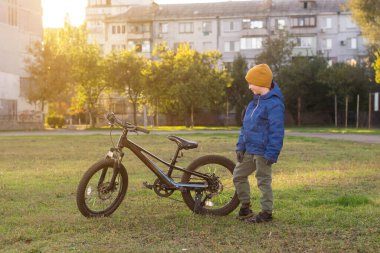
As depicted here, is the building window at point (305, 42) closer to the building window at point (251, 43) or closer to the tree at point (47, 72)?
the building window at point (251, 43)

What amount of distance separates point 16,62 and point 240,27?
116ft

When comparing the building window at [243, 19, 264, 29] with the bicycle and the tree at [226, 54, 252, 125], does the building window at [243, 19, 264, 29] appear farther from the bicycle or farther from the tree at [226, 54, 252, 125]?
the bicycle

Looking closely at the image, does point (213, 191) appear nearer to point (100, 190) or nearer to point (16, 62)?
point (100, 190)

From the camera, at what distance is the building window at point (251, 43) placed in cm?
8431

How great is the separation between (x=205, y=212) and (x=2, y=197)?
302 centimetres

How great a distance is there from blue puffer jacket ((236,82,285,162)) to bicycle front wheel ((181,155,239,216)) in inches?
28.8

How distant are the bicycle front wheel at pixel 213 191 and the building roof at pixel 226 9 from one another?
255 ft

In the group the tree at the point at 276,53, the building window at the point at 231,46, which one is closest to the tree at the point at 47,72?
the tree at the point at 276,53

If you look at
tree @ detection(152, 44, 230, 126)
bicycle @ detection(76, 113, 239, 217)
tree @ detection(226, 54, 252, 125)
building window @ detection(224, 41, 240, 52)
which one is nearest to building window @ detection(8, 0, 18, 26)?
tree @ detection(152, 44, 230, 126)

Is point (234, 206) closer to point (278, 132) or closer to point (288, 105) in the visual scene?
point (278, 132)

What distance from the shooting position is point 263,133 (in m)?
7.00

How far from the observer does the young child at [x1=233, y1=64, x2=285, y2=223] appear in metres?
6.88

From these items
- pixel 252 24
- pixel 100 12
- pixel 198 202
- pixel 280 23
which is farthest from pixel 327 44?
pixel 198 202

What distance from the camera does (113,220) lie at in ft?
23.2
